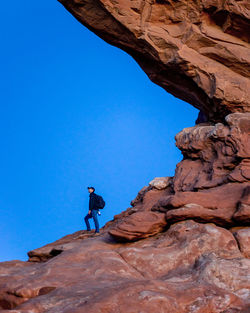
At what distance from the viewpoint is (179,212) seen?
40.6 feet

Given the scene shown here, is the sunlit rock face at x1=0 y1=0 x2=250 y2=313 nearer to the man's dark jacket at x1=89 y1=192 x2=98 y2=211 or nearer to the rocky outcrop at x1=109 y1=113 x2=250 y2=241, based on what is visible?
the rocky outcrop at x1=109 y1=113 x2=250 y2=241

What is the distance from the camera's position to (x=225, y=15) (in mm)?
17828

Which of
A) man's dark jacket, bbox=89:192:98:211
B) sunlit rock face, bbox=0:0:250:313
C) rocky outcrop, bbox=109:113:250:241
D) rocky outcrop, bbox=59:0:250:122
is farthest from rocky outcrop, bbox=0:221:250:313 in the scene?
rocky outcrop, bbox=59:0:250:122

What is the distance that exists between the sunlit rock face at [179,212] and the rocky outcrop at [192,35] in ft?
0.17

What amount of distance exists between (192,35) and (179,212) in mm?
9905

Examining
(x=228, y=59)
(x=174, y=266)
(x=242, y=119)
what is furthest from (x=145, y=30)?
(x=174, y=266)

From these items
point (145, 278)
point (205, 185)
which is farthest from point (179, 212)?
point (145, 278)

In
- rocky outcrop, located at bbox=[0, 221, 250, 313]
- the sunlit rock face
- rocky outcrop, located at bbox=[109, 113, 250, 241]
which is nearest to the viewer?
rocky outcrop, located at bbox=[0, 221, 250, 313]

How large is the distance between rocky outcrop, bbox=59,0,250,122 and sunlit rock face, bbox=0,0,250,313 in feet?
0.17

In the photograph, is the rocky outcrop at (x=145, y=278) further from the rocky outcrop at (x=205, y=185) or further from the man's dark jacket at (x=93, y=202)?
the man's dark jacket at (x=93, y=202)

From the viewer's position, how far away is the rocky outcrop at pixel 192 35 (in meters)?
17.5

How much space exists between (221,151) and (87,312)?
1089cm

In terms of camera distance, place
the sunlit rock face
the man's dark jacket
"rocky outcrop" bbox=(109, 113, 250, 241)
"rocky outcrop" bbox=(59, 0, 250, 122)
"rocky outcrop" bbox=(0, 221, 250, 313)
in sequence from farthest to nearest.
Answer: the man's dark jacket
"rocky outcrop" bbox=(59, 0, 250, 122)
"rocky outcrop" bbox=(109, 113, 250, 241)
the sunlit rock face
"rocky outcrop" bbox=(0, 221, 250, 313)

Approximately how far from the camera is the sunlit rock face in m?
7.45
